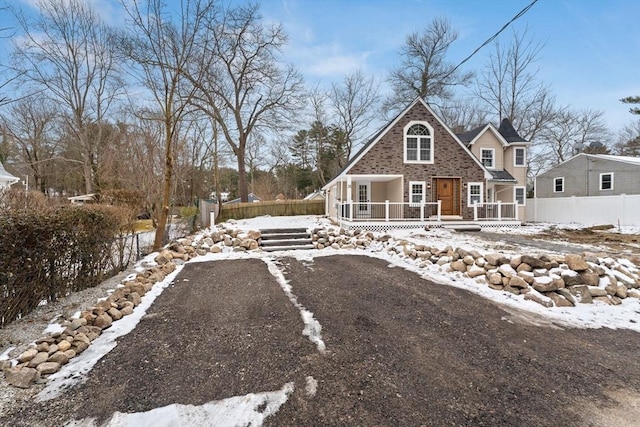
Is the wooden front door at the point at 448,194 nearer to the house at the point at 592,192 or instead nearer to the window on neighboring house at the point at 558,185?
the house at the point at 592,192

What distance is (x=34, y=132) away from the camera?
78.4 feet

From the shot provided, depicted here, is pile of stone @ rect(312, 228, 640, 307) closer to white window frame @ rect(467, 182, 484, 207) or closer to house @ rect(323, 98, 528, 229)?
→ house @ rect(323, 98, 528, 229)

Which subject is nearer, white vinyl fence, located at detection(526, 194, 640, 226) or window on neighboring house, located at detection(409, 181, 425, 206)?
window on neighboring house, located at detection(409, 181, 425, 206)

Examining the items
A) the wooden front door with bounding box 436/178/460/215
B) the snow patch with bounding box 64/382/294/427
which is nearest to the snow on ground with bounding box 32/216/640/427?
the snow patch with bounding box 64/382/294/427

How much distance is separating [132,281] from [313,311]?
3635mm

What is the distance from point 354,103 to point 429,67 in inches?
283

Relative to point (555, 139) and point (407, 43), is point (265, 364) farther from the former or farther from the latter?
point (555, 139)

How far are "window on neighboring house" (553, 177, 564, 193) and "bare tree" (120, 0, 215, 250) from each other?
2332cm

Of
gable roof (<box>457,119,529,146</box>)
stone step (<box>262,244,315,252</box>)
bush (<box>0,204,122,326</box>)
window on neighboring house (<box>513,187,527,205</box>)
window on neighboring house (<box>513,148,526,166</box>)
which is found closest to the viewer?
bush (<box>0,204,122,326</box>)

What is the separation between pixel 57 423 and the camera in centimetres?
215

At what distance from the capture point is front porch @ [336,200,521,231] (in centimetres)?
1276

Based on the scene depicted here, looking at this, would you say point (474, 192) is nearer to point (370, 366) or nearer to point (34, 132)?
point (370, 366)

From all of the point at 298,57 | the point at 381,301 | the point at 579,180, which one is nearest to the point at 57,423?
the point at 381,301

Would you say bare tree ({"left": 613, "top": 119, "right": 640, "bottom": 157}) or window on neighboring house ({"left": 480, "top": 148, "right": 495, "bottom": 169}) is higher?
bare tree ({"left": 613, "top": 119, "right": 640, "bottom": 157})
